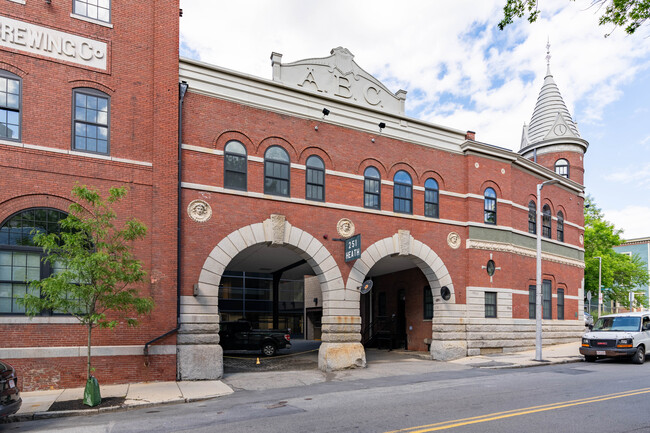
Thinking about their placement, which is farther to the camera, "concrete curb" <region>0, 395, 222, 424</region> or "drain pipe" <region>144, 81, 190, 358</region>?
"drain pipe" <region>144, 81, 190, 358</region>

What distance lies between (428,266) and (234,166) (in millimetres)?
9092

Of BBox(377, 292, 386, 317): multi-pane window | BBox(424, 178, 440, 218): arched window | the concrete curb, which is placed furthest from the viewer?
BBox(377, 292, 386, 317): multi-pane window

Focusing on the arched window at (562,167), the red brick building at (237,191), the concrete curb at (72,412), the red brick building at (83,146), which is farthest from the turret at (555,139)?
the concrete curb at (72,412)

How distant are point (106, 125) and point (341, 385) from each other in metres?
10.3

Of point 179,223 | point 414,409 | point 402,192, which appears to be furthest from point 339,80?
point 414,409

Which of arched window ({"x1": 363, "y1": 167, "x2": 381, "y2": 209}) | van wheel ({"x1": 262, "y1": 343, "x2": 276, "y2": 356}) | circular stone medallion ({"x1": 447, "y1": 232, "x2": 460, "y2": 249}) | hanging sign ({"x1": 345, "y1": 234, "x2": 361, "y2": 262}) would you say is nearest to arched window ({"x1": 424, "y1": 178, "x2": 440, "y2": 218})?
circular stone medallion ({"x1": 447, "y1": 232, "x2": 460, "y2": 249})

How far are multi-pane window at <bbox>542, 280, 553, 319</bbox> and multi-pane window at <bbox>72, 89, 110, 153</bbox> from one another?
70.4 feet

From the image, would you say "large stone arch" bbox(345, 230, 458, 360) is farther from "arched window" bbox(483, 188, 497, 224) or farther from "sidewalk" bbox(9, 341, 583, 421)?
"arched window" bbox(483, 188, 497, 224)

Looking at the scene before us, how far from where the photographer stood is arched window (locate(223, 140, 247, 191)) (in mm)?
16391

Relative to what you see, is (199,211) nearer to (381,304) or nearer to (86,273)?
(86,273)

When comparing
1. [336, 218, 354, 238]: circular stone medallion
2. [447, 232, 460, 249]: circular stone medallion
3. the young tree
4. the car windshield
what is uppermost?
[336, 218, 354, 238]: circular stone medallion

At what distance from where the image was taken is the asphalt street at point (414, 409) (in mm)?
8859

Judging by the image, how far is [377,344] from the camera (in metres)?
25.8

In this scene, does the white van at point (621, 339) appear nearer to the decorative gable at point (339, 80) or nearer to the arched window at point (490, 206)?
the arched window at point (490, 206)
